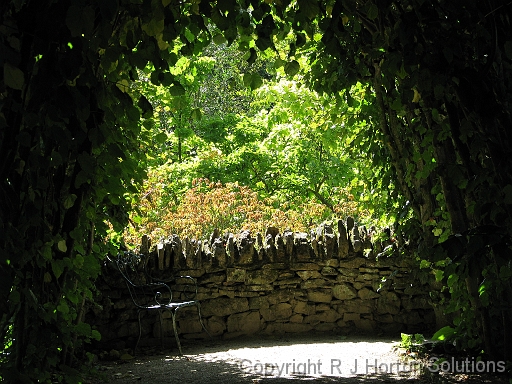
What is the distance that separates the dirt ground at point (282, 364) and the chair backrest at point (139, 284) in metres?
0.48

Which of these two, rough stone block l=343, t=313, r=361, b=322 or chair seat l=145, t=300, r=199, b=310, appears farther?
rough stone block l=343, t=313, r=361, b=322

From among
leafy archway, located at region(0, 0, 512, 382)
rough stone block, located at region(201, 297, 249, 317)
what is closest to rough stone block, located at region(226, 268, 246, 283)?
rough stone block, located at region(201, 297, 249, 317)

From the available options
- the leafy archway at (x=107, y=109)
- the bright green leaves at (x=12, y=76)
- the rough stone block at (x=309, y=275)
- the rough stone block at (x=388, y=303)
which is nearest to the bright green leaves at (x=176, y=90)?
the leafy archway at (x=107, y=109)

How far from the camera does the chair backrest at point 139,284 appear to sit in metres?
5.57

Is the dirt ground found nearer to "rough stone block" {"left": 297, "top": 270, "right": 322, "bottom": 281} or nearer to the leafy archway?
"rough stone block" {"left": 297, "top": 270, "right": 322, "bottom": 281}

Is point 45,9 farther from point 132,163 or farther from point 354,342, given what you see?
point 354,342

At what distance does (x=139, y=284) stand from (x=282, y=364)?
6.41ft

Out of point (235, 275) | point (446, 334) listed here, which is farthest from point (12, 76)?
point (235, 275)

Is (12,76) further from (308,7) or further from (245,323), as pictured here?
(245,323)

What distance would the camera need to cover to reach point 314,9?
226 cm

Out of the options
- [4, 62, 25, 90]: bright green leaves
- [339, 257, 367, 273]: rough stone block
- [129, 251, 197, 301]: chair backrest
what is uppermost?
[4, 62, 25, 90]: bright green leaves

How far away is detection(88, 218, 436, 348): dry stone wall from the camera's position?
577 cm

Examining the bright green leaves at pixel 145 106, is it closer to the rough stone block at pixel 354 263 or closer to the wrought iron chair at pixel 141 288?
the wrought iron chair at pixel 141 288

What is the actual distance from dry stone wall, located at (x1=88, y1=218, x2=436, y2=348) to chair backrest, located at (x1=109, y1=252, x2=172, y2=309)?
0.39 ft
